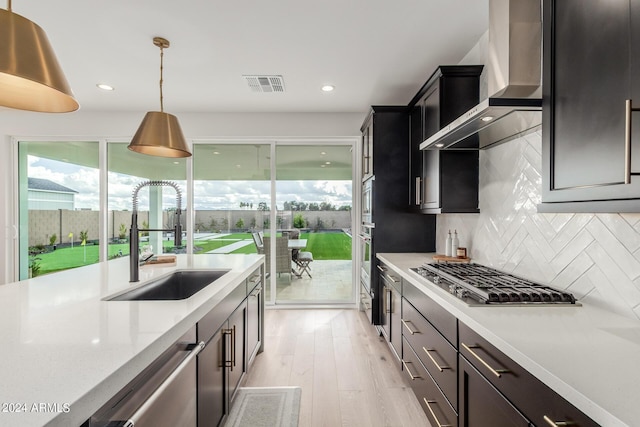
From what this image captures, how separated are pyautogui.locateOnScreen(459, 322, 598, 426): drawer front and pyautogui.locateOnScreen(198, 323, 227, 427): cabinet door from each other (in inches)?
46.1

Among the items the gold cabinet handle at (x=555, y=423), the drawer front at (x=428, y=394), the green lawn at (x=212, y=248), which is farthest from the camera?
the green lawn at (x=212, y=248)

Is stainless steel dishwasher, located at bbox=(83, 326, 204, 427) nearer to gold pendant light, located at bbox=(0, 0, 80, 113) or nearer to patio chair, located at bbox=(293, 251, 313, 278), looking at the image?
gold pendant light, located at bbox=(0, 0, 80, 113)

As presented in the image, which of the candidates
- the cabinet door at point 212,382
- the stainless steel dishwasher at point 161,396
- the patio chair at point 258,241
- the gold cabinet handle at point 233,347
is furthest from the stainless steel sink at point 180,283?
the patio chair at point 258,241

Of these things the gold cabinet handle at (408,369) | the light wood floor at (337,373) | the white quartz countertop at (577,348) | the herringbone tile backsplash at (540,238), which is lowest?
the light wood floor at (337,373)

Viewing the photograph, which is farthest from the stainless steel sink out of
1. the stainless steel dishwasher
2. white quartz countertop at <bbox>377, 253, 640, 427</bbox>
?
white quartz countertop at <bbox>377, 253, 640, 427</bbox>

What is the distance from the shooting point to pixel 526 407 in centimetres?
93

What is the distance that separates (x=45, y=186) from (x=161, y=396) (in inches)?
183

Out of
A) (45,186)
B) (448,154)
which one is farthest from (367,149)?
(45,186)

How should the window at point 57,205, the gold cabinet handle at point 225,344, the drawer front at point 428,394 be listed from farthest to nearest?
the window at point 57,205 → the gold cabinet handle at point 225,344 → the drawer front at point 428,394

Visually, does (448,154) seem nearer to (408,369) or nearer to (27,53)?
(408,369)

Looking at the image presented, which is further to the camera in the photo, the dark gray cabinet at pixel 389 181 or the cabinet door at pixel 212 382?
the dark gray cabinet at pixel 389 181

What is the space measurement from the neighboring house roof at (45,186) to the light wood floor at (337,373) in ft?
11.0

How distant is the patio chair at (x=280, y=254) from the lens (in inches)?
171

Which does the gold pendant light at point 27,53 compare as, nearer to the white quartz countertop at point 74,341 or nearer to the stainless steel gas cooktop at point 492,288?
the white quartz countertop at point 74,341
